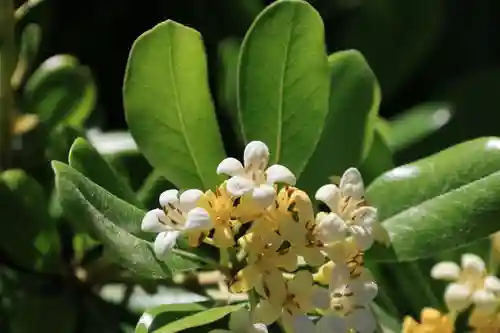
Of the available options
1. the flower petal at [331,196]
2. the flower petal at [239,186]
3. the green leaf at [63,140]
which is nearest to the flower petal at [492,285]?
the flower petal at [331,196]

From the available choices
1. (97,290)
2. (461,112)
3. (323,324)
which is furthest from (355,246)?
(461,112)

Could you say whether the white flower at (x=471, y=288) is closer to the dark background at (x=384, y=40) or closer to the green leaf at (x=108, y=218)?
the green leaf at (x=108, y=218)

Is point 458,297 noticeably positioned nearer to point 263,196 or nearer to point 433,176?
point 433,176

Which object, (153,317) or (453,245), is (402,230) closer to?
(453,245)

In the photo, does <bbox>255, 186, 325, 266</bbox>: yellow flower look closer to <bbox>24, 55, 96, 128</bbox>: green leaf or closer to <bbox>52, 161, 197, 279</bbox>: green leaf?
<bbox>52, 161, 197, 279</bbox>: green leaf

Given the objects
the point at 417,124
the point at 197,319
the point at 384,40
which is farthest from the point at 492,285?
the point at 384,40

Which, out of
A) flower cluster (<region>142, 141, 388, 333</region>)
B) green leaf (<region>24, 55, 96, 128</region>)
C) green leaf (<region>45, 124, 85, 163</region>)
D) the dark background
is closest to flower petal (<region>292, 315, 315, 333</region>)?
flower cluster (<region>142, 141, 388, 333</region>)
